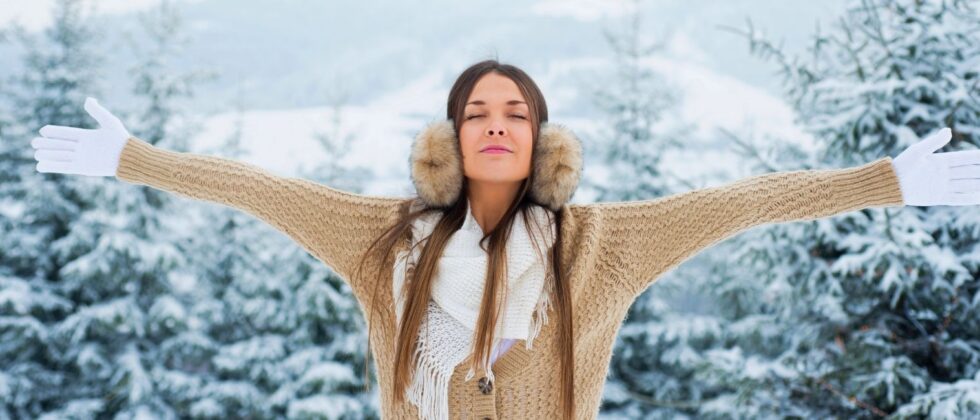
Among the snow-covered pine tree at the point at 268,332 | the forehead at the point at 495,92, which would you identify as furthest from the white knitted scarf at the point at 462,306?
the snow-covered pine tree at the point at 268,332

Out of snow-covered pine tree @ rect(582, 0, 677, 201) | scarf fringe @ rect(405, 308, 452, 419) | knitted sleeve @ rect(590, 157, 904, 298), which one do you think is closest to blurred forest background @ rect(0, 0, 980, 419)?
snow-covered pine tree @ rect(582, 0, 677, 201)

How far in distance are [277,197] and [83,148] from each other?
387 mm

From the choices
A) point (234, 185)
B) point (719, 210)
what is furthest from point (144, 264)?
point (719, 210)

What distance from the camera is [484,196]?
1688 millimetres

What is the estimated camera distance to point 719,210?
5.28 feet

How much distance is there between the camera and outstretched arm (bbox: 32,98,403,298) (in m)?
1.65

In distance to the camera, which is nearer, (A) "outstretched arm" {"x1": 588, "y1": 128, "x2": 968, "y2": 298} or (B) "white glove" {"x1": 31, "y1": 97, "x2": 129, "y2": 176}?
(A) "outstretched arm" {"x1": 588, "y1": 128, "x2": 968, "y2": 298}

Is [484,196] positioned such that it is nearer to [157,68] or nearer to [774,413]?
[774,413]

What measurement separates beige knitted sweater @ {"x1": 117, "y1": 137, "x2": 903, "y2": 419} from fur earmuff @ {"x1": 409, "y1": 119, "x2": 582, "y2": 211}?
0.26ft

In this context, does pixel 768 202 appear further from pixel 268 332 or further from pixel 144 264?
pixel 144 264

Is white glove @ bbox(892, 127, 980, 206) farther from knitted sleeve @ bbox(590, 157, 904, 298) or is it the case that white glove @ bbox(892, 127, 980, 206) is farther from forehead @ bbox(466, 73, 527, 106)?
forehead @ bbox(466, 73, 527, 106)

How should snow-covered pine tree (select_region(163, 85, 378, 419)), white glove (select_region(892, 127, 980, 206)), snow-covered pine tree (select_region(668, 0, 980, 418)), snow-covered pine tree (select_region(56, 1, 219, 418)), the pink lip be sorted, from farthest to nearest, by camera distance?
snow-covered pine tree (select_region(56, 1, 219, 418)) → snow-covered pine tree (select_region(163, 85, 378, 419)) → snow-covered pine tree (select_region(668, 0, 980, 418)) → the pink lip → white glove (select_region(892, 127, 980, 206))

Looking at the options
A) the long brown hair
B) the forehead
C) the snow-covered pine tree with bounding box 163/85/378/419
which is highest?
the forehead

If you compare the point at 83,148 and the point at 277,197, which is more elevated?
the point at 83,148
